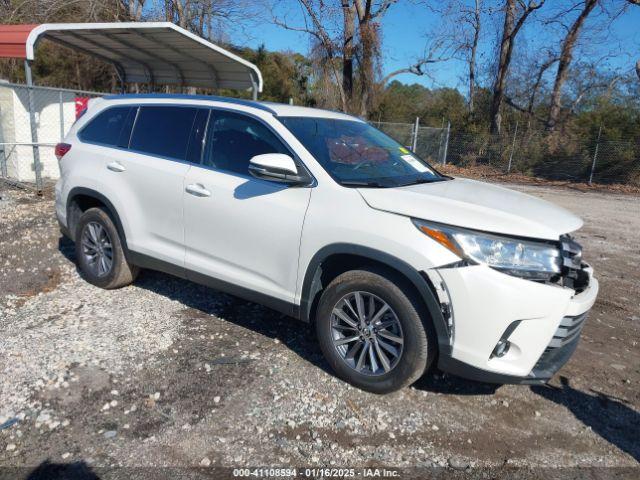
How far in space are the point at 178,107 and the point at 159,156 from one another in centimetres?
46

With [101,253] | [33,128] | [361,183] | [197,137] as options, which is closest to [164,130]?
[197,137]

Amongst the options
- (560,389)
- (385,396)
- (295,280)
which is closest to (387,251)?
(295,280)

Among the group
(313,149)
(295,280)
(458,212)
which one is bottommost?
(295,280)

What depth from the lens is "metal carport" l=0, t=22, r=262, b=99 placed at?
8453mm

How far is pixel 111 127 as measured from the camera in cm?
480

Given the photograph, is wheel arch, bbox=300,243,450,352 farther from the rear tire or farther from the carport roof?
the carport roof

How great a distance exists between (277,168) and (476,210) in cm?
131

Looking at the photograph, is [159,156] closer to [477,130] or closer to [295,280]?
[295,280]

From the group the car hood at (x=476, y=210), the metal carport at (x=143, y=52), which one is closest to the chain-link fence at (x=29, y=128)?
the metal carport at (x=143, y=52)

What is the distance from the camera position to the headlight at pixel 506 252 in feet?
9.35

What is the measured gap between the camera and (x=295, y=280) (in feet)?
11.5

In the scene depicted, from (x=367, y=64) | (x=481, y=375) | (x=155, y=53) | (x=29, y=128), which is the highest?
(x=367, y=64)

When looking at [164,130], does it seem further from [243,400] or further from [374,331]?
[374,331]

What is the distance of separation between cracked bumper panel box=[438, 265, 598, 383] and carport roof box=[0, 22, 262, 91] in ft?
23.4
